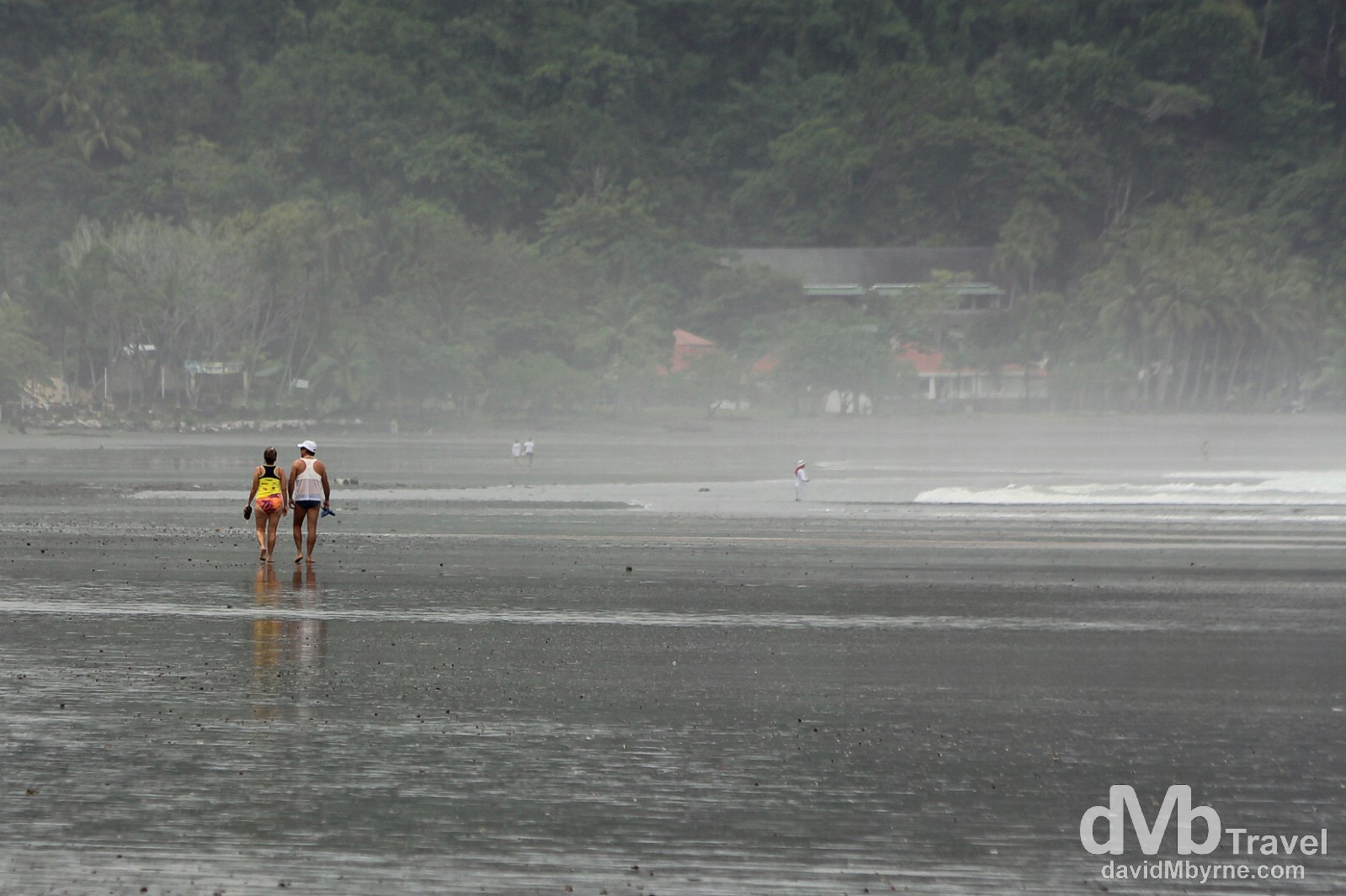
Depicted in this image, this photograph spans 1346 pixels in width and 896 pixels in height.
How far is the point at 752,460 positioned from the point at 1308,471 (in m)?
16.5

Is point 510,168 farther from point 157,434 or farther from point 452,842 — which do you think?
point 452,842

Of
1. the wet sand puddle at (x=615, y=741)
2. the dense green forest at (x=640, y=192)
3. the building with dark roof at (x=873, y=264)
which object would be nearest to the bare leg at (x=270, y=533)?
the wet sand puddle at (x=615, y=741)

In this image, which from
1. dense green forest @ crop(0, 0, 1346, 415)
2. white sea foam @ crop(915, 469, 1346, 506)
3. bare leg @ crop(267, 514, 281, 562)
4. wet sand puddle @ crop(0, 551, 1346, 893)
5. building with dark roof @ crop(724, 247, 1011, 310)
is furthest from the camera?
building with dark roof @ crop(724, 247, 1011, 310)

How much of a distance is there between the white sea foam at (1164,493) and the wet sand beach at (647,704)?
7348 millimetres

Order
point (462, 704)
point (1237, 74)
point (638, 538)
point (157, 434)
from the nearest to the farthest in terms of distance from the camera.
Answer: point (462, 704) < point (638, 538) < point (157, 434) < point (1237, 74)

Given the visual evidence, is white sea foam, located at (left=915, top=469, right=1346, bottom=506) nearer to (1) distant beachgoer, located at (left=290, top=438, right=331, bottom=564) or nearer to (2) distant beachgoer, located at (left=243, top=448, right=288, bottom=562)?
(1) distant beachgoer, located at (left=290, top=438, right=331, bottom=564)

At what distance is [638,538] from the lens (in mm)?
23312

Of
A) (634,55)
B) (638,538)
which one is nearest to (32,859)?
(638,538)

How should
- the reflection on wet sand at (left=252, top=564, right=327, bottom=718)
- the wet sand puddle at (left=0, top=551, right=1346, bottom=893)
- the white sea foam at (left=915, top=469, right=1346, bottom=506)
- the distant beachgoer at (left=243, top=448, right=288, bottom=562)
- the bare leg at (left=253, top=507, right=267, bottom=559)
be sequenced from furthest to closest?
the white sea foam at (left=915, top=469, right=1346, bottom=506)
the bare leg at (left=253, top=507, right=267, bottom=559)
the distant beachgoer at (left=243, top=448, right=288, bottom=562)
the reflection on wet sand at (left=252, top=564, right=327, bottom=718)
the wet sand puddle at (left=0, top=551, right=1346, bottom=893)

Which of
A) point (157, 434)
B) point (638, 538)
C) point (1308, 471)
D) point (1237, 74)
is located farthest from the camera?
point (1237, 74)

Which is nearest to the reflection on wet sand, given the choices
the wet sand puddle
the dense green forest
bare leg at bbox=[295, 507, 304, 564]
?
the wet sand puddle

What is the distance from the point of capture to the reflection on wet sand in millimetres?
10734

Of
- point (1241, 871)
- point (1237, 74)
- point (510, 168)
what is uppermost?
point (1237, 74)

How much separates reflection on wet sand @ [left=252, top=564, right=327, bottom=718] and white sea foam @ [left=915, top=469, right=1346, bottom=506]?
17.3m
